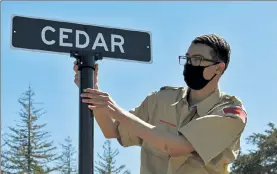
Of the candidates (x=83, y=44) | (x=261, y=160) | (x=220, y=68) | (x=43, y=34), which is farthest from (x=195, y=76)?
(x=261, y=160)

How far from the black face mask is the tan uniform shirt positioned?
8cm

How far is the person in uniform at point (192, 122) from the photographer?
264 centimetres

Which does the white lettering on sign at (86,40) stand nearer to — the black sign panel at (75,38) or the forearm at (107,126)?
the black sign panel at (75,38)

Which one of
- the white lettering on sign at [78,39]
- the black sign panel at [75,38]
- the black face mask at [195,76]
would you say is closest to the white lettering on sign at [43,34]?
the black sign panel at [75,38]

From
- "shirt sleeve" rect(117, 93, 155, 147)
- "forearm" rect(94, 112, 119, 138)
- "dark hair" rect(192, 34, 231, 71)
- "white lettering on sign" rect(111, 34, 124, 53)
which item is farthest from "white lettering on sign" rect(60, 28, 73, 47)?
"dark hair" rect(192, 34, 231, 71)

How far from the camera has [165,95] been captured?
2.96 m

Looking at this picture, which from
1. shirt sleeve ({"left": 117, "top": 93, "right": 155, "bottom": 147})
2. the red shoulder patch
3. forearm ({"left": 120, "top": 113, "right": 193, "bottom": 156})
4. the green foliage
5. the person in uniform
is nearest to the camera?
forearm ({"left": 120, "top": 113, "right": 193, "bottom": 156})

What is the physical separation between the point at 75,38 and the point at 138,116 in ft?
2.03

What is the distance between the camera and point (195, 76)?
9.31 feet

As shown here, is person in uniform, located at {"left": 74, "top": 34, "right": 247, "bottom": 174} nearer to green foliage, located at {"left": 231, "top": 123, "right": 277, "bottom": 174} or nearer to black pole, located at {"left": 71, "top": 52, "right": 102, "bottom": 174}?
black pole, located at {"left": 71, "top": 52, "right": 102, "bottom": 174}

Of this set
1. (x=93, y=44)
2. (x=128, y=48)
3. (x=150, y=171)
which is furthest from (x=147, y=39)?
(x=150, y=171)

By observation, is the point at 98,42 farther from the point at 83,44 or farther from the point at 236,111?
the point at 236,111

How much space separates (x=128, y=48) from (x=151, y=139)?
0.48 metres

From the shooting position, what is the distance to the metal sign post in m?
2.42
